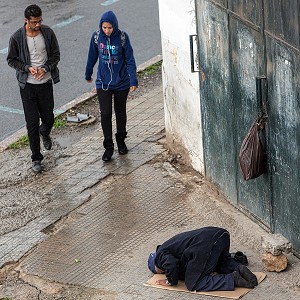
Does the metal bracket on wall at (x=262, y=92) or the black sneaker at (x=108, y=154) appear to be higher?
the metal bracket on wall at (x=262, y=92)

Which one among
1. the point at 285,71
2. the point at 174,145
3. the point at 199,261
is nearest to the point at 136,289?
the point at 199,261

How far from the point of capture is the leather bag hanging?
9.01 metres

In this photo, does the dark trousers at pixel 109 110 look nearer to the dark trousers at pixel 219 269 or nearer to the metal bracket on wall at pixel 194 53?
the metal bracket on wall at pixel 194 53

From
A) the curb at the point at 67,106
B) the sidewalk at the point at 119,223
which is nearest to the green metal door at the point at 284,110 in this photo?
the sidewalk at the point at 119,223

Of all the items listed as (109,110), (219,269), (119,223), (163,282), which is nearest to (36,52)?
(109,110)

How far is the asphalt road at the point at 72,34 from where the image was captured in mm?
14148

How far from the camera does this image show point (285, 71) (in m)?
8.47

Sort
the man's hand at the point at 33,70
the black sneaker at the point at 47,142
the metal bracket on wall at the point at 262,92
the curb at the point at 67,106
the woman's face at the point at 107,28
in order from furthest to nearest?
the curb at the point at 67,106 < the black sneaker at the point at 47,142 < the man's hand at the point at 33,70 < the woman's face at the point at 107,28 < the metal bracket on wall at the point at 262,92

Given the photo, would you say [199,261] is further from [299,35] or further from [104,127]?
[104,127]

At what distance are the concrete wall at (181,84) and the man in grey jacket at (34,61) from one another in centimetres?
122

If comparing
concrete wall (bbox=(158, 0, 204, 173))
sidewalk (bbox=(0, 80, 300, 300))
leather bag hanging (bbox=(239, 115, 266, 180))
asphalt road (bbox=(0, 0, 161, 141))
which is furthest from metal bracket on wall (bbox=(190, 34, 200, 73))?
asphalt road (bbox=(0, 0, 161, 141))

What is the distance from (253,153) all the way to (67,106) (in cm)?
500

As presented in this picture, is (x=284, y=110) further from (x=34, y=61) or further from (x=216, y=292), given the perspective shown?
(x=34, y=61)

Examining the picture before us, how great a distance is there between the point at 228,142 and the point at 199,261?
1693mm
